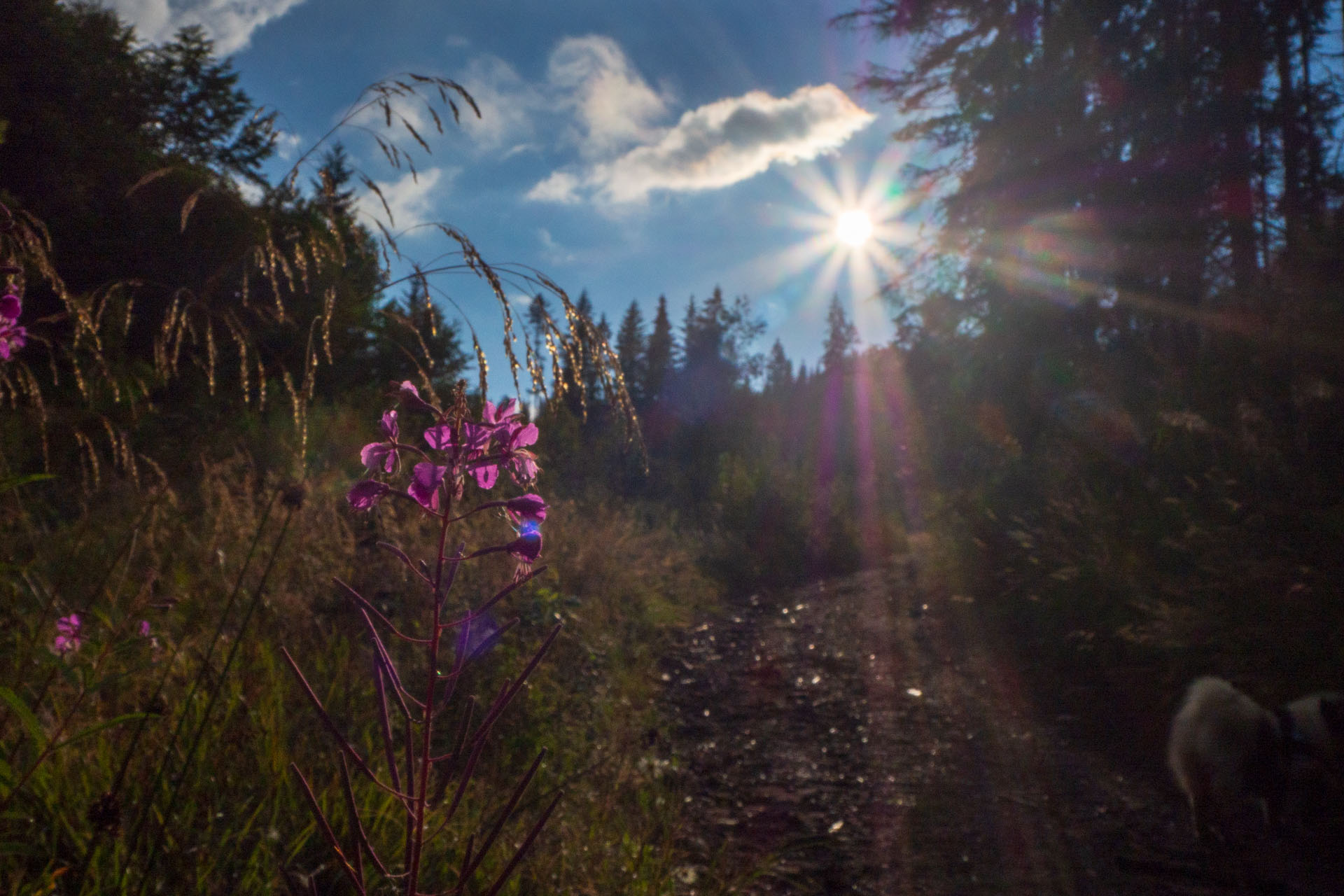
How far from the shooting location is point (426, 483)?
0.82m

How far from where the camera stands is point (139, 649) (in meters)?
2.54

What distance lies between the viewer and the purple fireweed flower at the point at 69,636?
1.96m

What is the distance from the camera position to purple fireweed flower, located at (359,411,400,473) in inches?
34.5

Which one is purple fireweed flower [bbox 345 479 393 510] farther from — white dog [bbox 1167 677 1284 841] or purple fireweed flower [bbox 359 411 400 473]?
white dog [bbox 1167 677 1284 841]

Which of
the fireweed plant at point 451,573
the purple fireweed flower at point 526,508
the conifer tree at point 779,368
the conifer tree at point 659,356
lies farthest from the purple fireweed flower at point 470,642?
the conifer tree at point 779,368

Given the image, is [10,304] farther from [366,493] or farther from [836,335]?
[836,335]

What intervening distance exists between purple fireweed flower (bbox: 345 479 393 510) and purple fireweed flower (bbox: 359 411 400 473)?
0.03 metres

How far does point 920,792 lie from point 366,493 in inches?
139

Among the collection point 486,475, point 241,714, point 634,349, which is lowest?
point 241,714

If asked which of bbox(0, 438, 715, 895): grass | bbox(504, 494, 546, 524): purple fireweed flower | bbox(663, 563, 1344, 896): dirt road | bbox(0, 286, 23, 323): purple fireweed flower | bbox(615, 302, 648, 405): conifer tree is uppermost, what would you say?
bbox(615, 302, 648, 405): conifer tree

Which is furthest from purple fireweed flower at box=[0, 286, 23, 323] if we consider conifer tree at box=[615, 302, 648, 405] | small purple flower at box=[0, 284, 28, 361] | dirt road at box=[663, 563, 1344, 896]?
conifer tree at box=[615, 302, 648, 405]

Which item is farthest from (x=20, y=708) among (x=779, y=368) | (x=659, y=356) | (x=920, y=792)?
(x=779, y=368)

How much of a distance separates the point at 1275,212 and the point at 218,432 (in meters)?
13.6

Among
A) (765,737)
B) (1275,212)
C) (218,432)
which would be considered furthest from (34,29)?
(1275,212)
